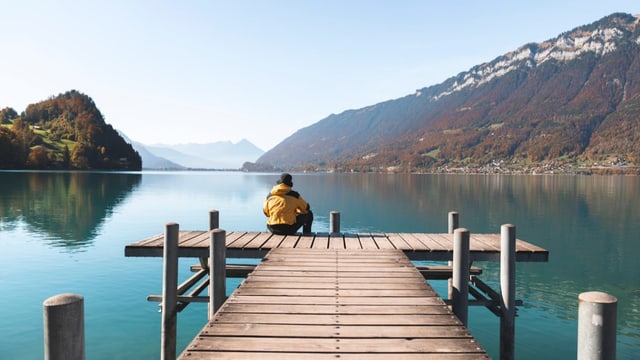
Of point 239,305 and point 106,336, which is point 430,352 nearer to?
point 239,305

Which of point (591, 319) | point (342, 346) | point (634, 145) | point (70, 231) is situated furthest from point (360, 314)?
point (634, 145)

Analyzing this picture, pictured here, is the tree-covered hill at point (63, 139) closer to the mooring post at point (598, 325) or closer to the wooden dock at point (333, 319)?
the wooden dock at point (333, 319)

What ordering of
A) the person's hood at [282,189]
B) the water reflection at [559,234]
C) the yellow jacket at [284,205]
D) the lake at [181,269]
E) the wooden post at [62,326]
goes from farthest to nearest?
the water reflection at [559,234] → the lake at [181,269] → the yellow jacket at [284,205] → the person's hood at [282,189] → the wooden post at [62,326]

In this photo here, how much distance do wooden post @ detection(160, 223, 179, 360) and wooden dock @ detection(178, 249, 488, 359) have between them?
1.88 meters

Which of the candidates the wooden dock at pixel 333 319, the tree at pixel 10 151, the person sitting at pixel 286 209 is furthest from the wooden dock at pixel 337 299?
the tree at pixel 10 151

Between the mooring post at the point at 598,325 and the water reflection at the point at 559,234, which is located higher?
the mooring post at the point at 598,325

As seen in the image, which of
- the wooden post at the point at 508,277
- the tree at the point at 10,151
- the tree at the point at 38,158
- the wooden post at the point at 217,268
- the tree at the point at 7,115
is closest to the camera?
the wooden post at the point at 217,268

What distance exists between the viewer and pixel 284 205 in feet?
35.9

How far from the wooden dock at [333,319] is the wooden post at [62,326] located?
1062 mm

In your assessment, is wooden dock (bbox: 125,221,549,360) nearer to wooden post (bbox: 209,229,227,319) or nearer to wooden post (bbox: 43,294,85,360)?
wooden post (bbox: 209,229,227,319)

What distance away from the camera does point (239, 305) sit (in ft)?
19.7

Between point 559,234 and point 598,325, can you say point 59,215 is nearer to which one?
point 598,325

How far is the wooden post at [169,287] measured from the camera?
823 centimetres

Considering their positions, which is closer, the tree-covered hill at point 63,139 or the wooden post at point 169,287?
the wooden post at point 169,287
